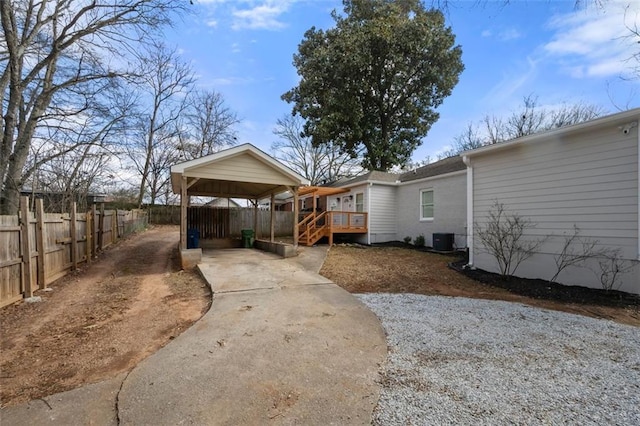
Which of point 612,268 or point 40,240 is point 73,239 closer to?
point 40,240

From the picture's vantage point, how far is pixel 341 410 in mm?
2393

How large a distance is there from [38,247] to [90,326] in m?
2.63

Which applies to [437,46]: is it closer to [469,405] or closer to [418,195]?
[418,195]

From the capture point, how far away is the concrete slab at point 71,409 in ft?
7.42

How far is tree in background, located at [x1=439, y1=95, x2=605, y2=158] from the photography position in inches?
735

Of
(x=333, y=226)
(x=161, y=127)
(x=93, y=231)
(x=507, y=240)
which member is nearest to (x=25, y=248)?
(x=93, y=231)

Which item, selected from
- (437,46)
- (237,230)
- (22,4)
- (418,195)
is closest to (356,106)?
(437,46)

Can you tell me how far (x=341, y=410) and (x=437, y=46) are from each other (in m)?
21.2

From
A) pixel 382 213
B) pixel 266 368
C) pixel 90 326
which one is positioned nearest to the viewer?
pixel 266 368

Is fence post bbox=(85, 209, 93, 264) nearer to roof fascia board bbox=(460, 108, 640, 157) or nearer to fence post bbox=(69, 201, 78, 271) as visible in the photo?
fence post bbox=(69, 201, 78, 271)

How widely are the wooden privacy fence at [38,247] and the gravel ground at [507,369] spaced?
5.89m

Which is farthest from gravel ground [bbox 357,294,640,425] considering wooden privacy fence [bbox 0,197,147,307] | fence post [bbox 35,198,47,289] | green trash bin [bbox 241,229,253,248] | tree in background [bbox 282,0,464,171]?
tree in background [bbox 282,0,464,171]

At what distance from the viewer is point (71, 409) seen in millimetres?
2398

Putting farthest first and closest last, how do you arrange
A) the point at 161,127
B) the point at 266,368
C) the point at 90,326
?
1. the point at 161,127
2. the point at 90,326
3. the point at 266,368
